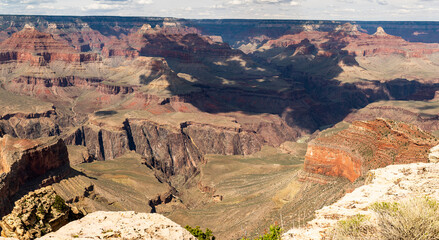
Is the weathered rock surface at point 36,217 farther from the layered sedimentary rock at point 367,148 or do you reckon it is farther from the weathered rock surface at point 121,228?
the layered sedimentary rock at point 367,148

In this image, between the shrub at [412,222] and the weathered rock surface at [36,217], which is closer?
the shrub at [412,222]

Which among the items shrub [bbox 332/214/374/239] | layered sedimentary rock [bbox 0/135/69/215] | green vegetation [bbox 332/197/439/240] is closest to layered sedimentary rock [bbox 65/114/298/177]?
layered sedimentary rock [bbox 0/135/69/215]

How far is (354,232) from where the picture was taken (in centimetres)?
2600

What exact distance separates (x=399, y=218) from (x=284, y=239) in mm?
13549

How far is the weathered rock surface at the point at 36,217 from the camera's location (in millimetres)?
28250

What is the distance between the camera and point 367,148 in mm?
68188

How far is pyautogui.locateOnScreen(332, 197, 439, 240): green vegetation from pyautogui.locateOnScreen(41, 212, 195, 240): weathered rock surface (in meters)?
12.5

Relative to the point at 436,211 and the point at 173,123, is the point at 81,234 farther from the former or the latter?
the point at 173,123

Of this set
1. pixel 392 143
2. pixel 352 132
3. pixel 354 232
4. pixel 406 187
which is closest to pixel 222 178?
pixel 352 132

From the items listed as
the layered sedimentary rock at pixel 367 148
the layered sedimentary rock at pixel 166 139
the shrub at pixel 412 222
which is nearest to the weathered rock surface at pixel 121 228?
the shrub at pixel 412 222

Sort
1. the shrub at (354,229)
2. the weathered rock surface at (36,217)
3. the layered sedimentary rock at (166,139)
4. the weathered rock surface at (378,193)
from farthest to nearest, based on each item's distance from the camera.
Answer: the layered sedimentary rock at (166,139), the weathered rock surface at (378,193), the weathered rock surface at (36,217), the shrub at (354,229)

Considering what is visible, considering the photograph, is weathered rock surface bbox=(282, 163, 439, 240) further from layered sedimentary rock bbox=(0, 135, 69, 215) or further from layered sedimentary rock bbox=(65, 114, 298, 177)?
layered sedimentary rock bbox=(65, 114, 298, 177)

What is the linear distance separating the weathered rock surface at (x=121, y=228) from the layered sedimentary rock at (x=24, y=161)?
47.2m

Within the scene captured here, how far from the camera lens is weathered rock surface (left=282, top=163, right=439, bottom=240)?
35.8 m
